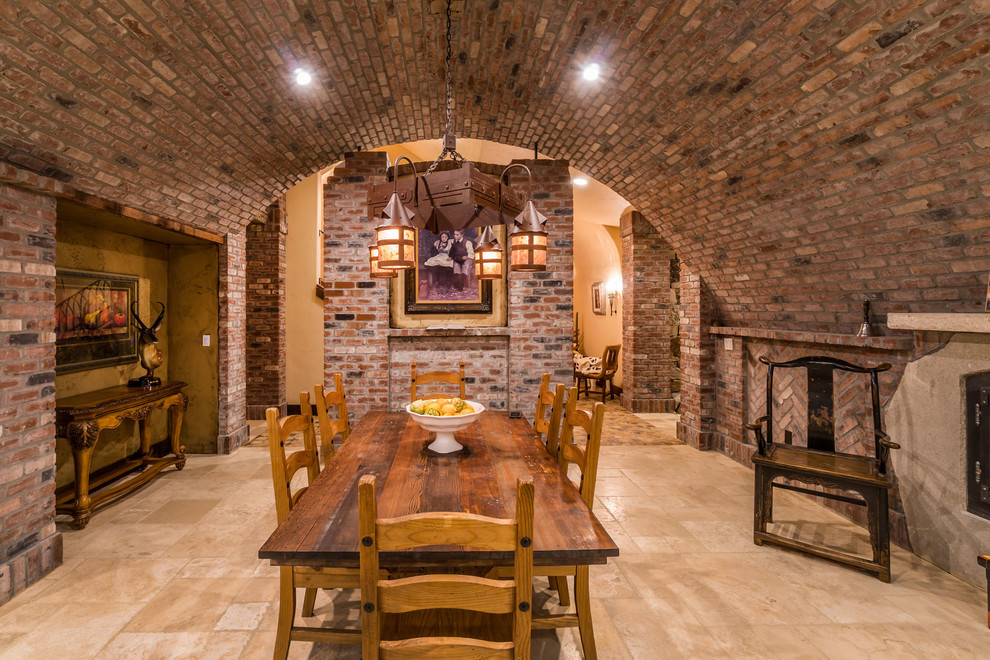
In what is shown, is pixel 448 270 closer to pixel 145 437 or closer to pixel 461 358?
pixel 461 358

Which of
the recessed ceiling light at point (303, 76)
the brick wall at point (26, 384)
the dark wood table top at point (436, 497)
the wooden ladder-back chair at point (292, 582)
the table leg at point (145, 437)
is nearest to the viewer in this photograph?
the dark wood table top at point (436, 497)

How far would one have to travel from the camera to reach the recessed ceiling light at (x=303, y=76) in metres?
2.98

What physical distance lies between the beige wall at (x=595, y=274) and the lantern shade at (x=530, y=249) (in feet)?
20.7

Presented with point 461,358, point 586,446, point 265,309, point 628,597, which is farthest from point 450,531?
point 265,309

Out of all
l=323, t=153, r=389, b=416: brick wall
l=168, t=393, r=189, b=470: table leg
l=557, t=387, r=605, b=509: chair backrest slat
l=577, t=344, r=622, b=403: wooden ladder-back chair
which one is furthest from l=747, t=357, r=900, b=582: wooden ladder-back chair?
l=168, t=393, r=189, b=470: table leg

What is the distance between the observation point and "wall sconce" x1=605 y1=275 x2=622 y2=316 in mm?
8367

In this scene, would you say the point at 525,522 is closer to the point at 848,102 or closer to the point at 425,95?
the point at 848,102

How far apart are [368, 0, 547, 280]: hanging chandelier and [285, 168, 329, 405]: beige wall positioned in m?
4.56

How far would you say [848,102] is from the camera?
2256 millimetres

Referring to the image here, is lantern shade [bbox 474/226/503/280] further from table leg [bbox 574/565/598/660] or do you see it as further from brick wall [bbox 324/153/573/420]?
brick wall [bbox 324/153/573/420]

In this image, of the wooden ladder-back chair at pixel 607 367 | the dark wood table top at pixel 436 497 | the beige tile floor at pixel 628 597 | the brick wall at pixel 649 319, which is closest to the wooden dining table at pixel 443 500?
the dark wood table top at pixel 436 497

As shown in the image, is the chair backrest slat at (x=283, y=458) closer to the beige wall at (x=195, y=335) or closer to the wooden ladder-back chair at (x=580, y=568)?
the wooden ladder-back chair at (x=580, y=568)

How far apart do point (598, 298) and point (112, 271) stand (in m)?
7.56

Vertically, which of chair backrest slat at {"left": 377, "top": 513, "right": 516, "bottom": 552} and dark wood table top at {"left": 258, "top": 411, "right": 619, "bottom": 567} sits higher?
chair backrest slat at {"left": 377, "top": 513, "right": 516, "bottom": 552}
